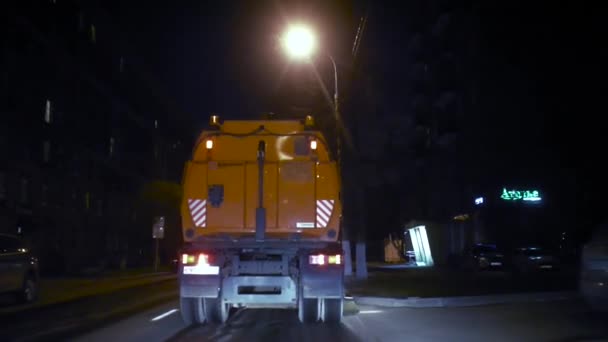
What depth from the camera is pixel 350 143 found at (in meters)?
26.7

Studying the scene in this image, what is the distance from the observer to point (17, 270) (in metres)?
18.7

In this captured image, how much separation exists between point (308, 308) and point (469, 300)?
5508 mm

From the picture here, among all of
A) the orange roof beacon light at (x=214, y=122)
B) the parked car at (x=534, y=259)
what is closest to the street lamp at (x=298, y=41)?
the orange roof beacon light at (x=214, y=122)

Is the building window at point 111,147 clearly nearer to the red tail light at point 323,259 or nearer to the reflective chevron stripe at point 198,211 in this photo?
the reflective chevron stripe at point 198,211

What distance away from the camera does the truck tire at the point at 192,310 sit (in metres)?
13.2

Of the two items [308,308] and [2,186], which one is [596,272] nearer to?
[308,308]

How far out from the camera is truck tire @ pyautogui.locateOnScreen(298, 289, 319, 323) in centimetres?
1302

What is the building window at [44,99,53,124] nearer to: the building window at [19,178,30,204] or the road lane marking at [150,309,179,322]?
the building window at [19,178,30,204]

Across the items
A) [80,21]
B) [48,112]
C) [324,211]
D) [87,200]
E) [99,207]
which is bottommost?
[324,211]

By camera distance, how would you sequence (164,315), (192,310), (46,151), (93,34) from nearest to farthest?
(192,310) < (164,315) < (46,151) < (93,34)

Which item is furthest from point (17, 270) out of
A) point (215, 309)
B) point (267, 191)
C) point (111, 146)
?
point (111, 146)

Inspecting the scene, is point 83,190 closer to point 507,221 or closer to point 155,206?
point 155,206

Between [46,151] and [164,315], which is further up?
[46,151]

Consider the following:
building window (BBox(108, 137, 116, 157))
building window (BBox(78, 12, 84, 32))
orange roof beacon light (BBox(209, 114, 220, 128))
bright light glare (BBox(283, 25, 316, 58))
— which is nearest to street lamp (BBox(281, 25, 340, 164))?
bright light glare (BBox(283, 25, 316, 58))
